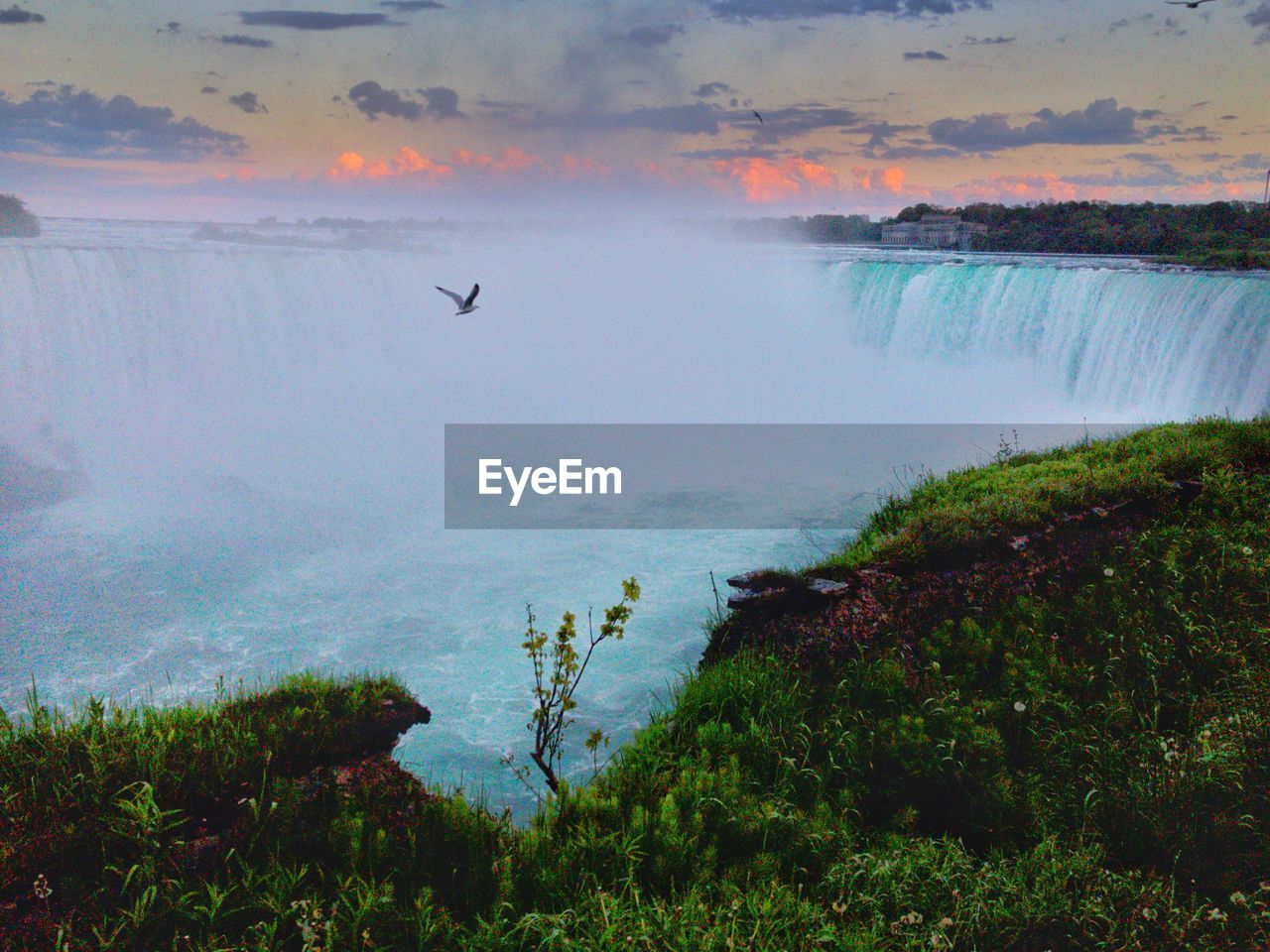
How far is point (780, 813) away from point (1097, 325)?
20.9 m

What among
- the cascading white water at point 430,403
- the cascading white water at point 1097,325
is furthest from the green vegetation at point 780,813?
the cascading white water at point 1097,325

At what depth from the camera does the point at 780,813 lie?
4691 mm

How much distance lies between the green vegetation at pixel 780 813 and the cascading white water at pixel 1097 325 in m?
11.7

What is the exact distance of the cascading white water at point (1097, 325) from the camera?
17797 millimetres

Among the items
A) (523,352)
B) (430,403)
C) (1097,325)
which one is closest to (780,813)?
(1097,325)

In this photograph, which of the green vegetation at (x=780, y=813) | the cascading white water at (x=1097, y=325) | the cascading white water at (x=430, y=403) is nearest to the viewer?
the green vegetation at (x=780, y=813)

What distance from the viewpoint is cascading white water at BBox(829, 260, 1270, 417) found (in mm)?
17797

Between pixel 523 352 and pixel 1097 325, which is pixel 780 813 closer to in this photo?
pixel 1097 325

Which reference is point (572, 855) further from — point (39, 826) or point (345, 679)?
point (345, 679)

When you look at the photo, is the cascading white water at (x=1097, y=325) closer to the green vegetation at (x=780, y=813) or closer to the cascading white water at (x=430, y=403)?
the cascading white water at (x=430, y=403)

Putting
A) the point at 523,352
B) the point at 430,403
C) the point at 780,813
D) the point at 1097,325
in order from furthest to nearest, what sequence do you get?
the point at 523,352, the point at 430,403, the point at 1097,325, the point at 780,813

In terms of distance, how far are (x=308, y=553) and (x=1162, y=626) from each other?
39.1 ft

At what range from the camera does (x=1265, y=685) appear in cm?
554

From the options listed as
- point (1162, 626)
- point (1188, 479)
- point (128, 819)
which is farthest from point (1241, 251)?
point (128, 819)
